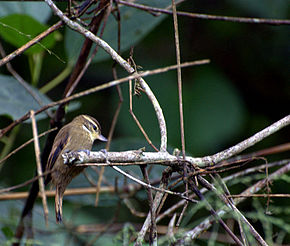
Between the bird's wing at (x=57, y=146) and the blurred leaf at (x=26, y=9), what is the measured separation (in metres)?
0.94

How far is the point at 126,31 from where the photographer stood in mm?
3070

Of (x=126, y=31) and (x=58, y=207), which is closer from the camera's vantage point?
(x=58, y=207)

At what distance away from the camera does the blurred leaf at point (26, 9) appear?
3125 mm

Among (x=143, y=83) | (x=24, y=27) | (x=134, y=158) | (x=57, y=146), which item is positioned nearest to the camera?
(x=134, y=158)

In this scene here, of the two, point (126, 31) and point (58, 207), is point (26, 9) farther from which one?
point (58, 207)

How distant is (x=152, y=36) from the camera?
14.2 feet

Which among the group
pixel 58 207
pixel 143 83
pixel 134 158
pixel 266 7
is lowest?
pixel 58 207

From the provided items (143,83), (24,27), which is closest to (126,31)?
(24,27)

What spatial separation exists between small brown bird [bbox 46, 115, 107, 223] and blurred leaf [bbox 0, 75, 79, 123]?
158 mm

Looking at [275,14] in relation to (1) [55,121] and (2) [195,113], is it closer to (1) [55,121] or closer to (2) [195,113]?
(2) [195,113]

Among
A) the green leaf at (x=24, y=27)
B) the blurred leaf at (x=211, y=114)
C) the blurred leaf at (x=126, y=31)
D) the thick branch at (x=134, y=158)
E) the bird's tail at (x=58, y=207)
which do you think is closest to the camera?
the thick branch at (x=134, y=158)

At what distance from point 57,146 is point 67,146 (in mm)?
91

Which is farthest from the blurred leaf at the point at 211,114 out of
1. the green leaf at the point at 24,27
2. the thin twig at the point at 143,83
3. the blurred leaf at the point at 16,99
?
the thin twig at the point at 143,83

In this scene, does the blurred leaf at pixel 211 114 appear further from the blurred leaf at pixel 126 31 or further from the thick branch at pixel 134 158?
the thick branch at pixel 134 158
